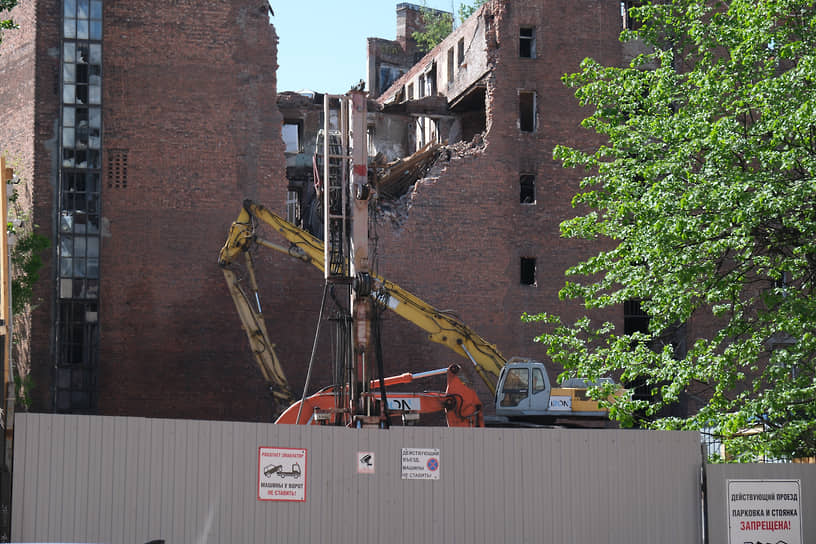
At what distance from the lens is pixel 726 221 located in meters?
14.4

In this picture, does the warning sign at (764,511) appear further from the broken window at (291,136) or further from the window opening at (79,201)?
the broken window at (291,136)

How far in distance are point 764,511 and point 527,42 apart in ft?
61.7

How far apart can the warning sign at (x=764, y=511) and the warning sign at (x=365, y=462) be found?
4742mm

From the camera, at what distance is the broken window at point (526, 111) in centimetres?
2927

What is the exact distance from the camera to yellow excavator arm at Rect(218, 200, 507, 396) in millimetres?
23500

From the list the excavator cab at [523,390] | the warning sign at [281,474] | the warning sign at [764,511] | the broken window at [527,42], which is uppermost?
the broken window at [527,42]

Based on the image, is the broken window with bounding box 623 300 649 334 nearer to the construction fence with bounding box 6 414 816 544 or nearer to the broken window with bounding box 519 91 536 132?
the broken window with bounding box 519 91 536 132

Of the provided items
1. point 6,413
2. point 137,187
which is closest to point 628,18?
point 137,187

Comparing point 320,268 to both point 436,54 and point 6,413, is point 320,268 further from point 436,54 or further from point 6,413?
point 436,54

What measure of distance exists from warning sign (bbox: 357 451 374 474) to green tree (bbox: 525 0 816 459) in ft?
14.4

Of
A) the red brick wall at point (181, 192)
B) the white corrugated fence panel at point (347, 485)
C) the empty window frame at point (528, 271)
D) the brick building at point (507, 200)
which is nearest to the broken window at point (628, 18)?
the brick building at point (507, 200)

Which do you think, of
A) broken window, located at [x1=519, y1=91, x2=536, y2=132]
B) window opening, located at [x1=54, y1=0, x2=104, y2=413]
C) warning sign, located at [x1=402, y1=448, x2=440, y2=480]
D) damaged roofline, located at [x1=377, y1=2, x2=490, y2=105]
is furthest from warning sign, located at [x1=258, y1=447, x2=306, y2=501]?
damaged roofline, located at [x1=377, y1=2, x2=490, y2=105]

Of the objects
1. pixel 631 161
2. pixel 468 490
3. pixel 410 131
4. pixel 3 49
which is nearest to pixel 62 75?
pixel 3 49

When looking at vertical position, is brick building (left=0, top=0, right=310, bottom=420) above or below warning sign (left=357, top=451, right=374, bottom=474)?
above
